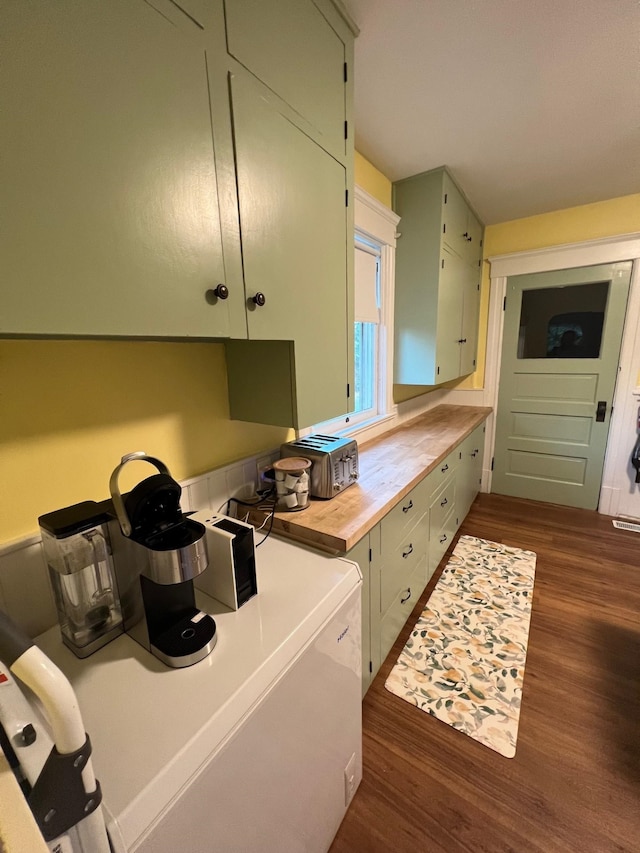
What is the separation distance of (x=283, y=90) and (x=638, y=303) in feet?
10.3

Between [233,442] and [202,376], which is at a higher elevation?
[202,376]

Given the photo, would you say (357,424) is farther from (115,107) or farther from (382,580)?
(115,107)

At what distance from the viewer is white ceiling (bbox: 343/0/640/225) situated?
1.19m

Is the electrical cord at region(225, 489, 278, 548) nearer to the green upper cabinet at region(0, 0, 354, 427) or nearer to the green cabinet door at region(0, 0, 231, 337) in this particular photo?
the green upper cabinet at region(0, 0, 354, 427)

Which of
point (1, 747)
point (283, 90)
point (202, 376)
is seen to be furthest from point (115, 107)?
point (1, 747)

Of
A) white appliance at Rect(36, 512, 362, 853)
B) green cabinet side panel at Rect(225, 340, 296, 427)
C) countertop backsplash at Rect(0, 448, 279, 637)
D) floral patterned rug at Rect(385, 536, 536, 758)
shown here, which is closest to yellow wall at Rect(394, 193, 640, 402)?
floral patterned rug at Rect(385, 536, 536, 758)

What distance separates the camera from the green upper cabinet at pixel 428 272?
7.25 ft

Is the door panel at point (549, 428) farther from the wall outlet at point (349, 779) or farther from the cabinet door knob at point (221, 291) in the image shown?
the cabinet door knob at point (221, 291)

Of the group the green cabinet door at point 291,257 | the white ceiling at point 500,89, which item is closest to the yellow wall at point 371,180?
the white ceiling at point 500,89

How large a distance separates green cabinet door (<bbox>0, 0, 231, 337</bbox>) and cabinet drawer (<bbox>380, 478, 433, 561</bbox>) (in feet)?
3.39

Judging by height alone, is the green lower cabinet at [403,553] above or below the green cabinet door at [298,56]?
below

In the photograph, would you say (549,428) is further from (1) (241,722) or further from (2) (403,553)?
(1) (241,722)

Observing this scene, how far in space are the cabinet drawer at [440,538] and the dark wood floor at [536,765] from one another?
0.36 meters

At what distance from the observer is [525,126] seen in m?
1.75
